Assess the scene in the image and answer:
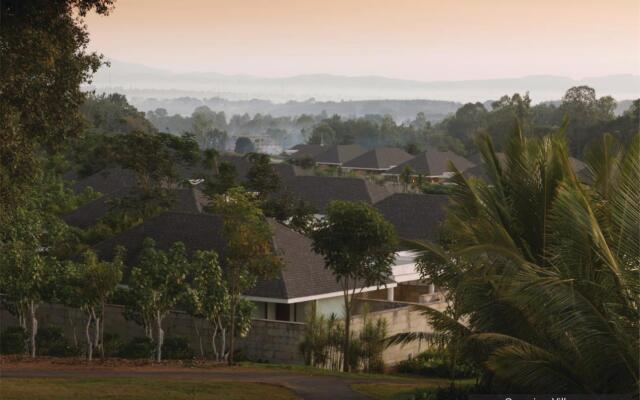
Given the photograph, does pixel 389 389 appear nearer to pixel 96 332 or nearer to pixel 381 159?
pixel 96 332

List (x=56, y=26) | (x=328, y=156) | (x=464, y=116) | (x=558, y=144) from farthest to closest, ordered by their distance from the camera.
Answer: (x=464, y=116), (x=328, y=156), (x=56, y=26), (x=558, y=144)

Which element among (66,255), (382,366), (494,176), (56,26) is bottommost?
(382,366)

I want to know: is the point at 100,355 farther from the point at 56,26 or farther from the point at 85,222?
the point at 85,222

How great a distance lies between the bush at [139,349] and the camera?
30.0 m

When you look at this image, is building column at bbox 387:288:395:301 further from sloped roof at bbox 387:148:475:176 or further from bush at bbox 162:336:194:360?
sloped roof at bbox 387:148:475:176

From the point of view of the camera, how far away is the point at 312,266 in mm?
35188

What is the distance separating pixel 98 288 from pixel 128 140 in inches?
977

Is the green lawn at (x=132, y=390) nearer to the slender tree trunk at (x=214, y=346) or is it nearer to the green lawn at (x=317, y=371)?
the green lawn at (x=317, y=371)

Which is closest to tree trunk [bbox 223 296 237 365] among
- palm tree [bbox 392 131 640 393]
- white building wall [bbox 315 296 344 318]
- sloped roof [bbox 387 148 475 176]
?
white building wall [bbox 315 296 344 318]

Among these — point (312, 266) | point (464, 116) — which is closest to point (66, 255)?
point (312, 266)

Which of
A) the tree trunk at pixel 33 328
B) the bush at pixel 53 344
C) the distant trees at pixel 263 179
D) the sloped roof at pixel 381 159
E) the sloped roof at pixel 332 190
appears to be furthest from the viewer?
the sloped roof at pixel 381 159

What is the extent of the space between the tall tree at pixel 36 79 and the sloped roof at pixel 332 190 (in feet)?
134

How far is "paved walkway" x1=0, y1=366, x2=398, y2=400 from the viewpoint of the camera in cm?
2353

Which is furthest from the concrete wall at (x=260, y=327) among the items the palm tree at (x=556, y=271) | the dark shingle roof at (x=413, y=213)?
the dark shingle roof at (x=413, y=213)
